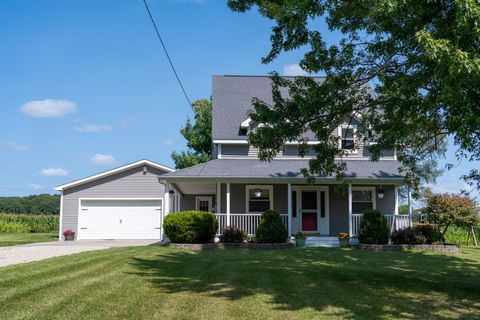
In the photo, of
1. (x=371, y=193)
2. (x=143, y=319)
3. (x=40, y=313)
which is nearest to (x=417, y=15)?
(x=143, y=319)

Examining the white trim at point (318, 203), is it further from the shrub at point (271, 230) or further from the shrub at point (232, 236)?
the shrub at point (232, 236)

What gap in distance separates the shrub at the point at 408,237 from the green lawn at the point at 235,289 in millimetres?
4521

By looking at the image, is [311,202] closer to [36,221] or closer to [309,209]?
[309,209]

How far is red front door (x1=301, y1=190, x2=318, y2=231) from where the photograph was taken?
2108 centimetres

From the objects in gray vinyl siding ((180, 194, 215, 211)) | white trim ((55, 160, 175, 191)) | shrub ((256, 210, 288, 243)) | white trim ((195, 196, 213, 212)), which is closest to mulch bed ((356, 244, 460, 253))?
shrub ((256, 210, 288, 243))

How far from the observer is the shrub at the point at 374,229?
1781cm

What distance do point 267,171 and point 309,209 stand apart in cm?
295

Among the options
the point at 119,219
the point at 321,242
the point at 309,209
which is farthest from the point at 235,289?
the point at 119,219

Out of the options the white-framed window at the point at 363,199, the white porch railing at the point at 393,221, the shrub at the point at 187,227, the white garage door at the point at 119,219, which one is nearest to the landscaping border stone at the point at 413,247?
the white porch railing at the point at 393,221

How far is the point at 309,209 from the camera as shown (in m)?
21.2

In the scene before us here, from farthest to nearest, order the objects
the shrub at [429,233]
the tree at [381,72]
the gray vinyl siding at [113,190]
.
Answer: the gray vinyl siding at [113,190] → the shrub at [429,233] → the tree at [381,72]

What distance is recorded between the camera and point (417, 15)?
7664 mm

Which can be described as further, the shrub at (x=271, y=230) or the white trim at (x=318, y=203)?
the white trim at (x=318, y=203)

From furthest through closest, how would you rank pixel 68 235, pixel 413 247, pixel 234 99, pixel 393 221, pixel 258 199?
pixel 234 99 < pixel 68 235 < pixel 258 199 < pixel 393 221 < pixel 413 247
